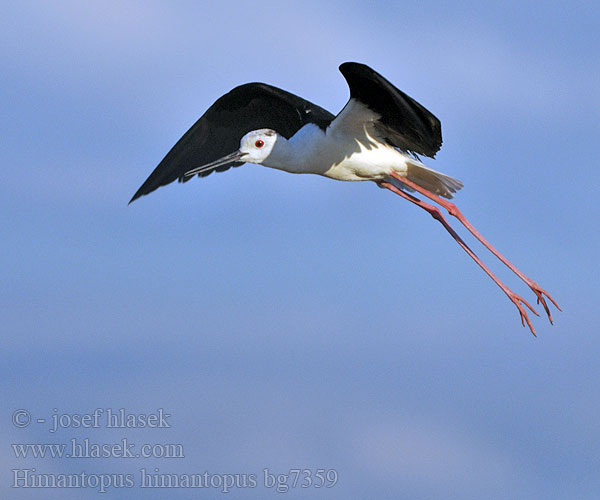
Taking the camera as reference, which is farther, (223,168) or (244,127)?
(244,127)

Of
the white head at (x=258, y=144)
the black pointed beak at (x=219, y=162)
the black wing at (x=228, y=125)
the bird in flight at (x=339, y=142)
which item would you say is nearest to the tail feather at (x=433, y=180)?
the bird in flight at (x=339, y=142)

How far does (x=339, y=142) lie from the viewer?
37.8ft

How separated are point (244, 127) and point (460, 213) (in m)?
2.88

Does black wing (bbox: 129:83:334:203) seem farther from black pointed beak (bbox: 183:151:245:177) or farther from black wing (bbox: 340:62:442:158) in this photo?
black wing (bbox: 340:62:442:158)

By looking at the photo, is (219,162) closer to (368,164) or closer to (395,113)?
(368,164)

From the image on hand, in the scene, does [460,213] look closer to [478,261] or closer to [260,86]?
[478,261]

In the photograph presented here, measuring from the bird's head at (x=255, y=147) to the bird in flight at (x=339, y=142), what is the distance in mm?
11

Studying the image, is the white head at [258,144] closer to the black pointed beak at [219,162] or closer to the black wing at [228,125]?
the black pointed beak at [219,162]

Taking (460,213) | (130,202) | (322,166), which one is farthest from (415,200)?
(130,202)

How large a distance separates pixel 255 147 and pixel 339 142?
907 mm

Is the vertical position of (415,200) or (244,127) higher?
(244,127)

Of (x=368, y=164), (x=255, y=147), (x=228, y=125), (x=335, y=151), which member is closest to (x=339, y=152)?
(x=335, y=151)

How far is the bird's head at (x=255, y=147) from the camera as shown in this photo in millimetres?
11625

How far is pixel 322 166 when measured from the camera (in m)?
11.6
